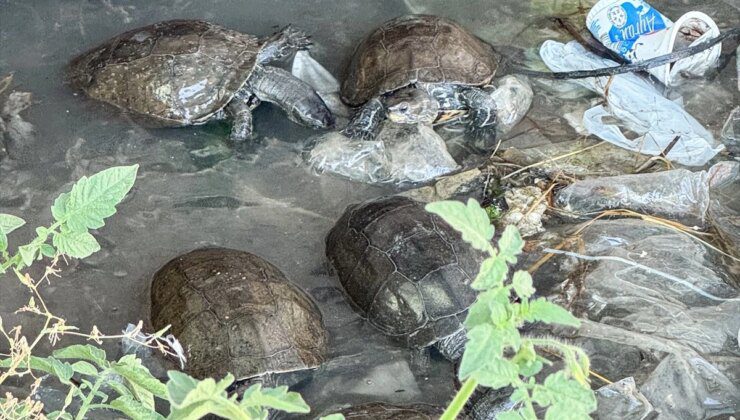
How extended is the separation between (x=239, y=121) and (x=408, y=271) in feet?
5.67

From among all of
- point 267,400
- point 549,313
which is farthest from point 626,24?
point 267,400

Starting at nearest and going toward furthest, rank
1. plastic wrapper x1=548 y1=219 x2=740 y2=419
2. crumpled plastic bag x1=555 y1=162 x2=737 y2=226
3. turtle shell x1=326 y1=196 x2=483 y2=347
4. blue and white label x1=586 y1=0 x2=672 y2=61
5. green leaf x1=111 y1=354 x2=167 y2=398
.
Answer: green leaf x1=111 y1=354 x2=167 y2=398 → plastic wrapper x1=548 y1=219 x2=740 y2=419 → turtle shell x1=326 y1=196 x2=483 y2=347 → crumpled plastic bag x1=555 y1=162 x2=737 y2=226 → blue and white label x1=586 y1=0 x2=672 y2=61

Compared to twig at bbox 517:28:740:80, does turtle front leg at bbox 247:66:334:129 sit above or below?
below

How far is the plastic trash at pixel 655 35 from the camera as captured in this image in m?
5.10

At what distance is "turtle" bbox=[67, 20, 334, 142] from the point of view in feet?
15.9

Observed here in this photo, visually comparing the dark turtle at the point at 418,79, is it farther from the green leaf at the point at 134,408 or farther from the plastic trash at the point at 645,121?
the green leaf at the point at 134,408

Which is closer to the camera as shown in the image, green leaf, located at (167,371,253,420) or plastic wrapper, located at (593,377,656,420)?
green leaf, located at (167,371,253,420)

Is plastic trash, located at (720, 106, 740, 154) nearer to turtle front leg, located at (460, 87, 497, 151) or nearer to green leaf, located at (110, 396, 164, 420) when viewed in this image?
turtle front leg, located at (460, 87, 497, 151)

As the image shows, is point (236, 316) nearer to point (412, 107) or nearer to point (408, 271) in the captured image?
point (408, 271)

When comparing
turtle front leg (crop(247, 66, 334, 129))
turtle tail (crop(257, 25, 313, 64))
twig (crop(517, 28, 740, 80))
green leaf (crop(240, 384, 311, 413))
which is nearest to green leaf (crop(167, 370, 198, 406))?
green leaf (crop(240, 384, 311, 413))

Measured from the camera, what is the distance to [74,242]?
2.14 meters

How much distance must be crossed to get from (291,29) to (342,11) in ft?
1.72

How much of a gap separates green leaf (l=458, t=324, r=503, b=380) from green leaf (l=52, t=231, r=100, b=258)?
110 cm

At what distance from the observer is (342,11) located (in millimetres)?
5828
